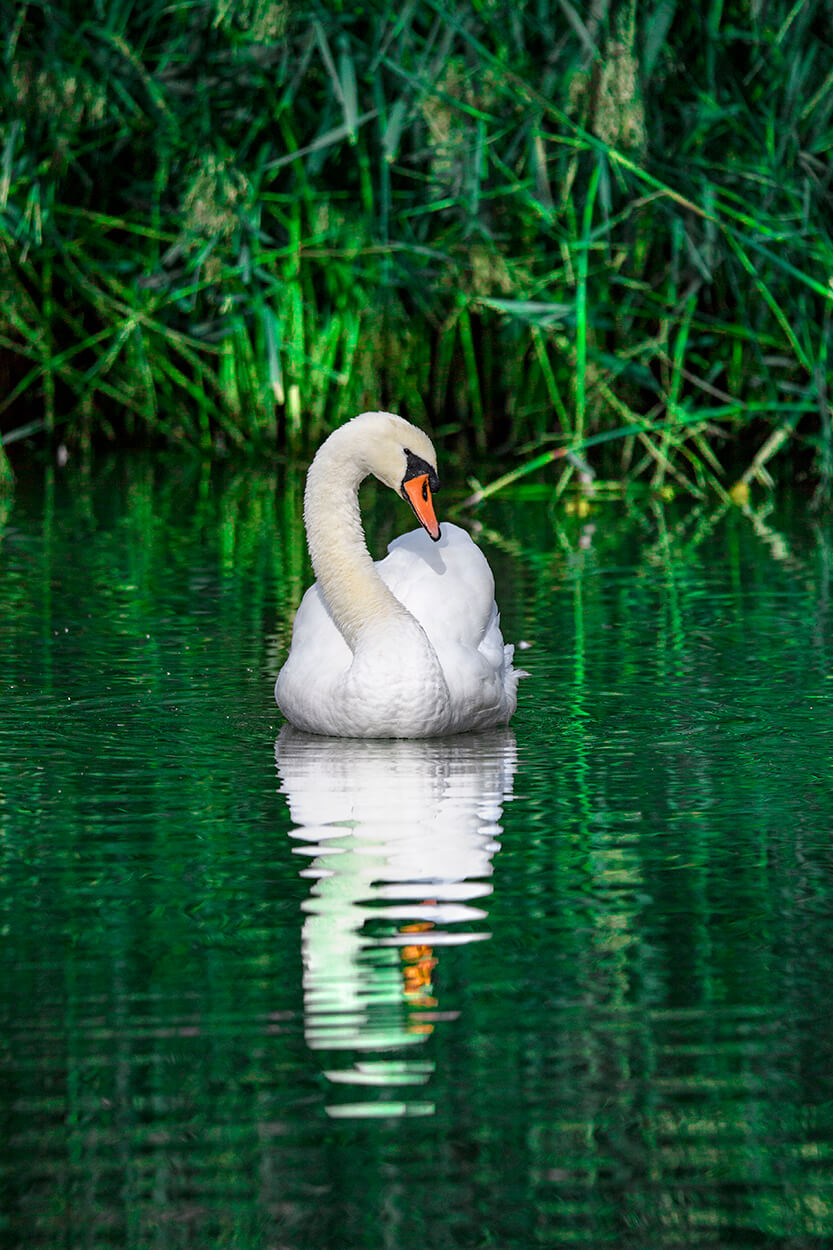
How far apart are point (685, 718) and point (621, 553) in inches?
149

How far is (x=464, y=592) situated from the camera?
6.82m

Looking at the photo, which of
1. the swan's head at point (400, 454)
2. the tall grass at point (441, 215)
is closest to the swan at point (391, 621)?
the swan's head at point (400, 454)

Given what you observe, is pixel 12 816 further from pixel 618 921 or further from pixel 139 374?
pixel 139 374

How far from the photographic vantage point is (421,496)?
6797 mm

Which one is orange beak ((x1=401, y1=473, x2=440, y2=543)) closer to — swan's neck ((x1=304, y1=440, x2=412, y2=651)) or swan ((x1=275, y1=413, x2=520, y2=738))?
swan ((x1=275, y1=413, x2=520, y2=738))

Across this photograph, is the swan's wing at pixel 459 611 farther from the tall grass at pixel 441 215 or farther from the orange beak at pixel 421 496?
the tall grass at pixel 441 215

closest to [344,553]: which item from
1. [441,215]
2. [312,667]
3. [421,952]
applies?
[312,667]

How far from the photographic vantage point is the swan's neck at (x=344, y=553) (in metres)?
6.54

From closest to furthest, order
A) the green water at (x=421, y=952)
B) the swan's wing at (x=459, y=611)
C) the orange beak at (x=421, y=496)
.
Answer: the green water at (x=421, y=952), the swan's wing at (x=459, y=611), the orange beak at (x=421, y=496)

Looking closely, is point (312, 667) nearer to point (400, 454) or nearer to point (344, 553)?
point (344, 553)

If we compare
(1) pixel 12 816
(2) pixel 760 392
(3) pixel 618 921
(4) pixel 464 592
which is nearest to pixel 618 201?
(2) pixel 760 392

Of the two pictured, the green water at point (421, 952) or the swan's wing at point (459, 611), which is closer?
the green water at point (421, 952)

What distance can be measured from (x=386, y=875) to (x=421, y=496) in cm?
208

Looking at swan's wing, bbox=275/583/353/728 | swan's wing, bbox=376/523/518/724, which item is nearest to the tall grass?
swan's wing, bbox=376/523/518/724
